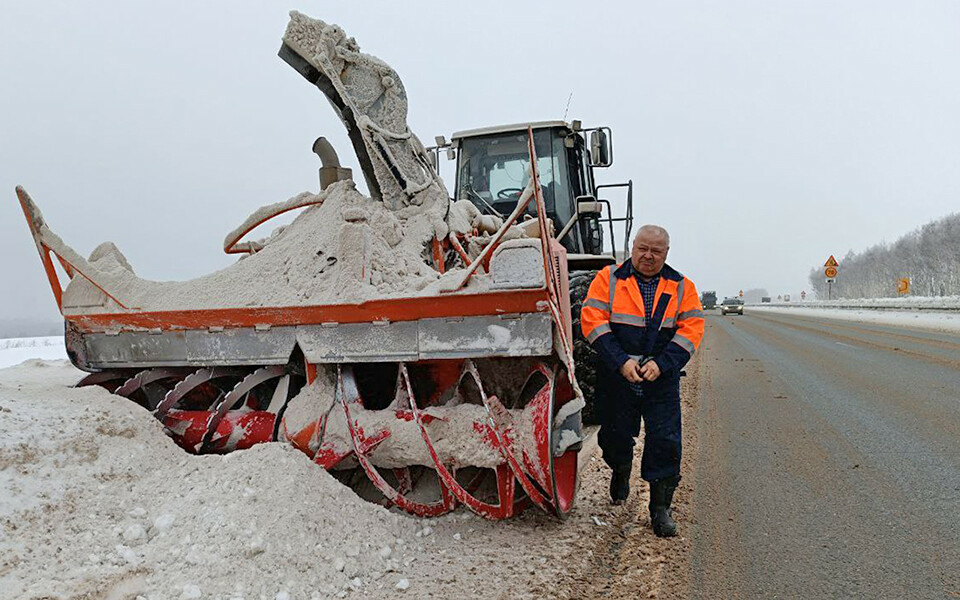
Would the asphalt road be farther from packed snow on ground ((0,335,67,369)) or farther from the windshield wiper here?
packed snow on ground ((0,335,67,369))

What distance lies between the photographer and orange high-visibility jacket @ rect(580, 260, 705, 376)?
3.29 m

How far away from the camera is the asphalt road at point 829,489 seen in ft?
9.06

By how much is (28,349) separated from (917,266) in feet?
250

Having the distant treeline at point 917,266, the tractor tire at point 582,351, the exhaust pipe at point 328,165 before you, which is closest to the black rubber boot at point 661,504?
the tractor tire at point 582,351

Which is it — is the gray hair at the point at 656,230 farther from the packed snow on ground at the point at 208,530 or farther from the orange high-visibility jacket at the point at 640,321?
the packed snow on ground at the point at 208,530

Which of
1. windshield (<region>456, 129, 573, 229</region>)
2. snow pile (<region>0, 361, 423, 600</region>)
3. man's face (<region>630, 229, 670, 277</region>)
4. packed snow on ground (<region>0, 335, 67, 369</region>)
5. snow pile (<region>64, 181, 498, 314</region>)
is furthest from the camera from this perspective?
packed snow on ground (<region>0, 335, 67, 369</region>)

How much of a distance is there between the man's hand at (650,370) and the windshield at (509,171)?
2.98 metres

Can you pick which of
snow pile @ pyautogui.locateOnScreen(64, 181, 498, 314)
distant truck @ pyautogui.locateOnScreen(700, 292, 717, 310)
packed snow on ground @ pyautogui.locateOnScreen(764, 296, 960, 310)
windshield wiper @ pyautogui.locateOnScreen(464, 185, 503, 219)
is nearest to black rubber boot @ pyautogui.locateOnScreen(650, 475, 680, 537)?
snow pile @ pyautogui.locateOnScreen(64, 181, 498, 314)

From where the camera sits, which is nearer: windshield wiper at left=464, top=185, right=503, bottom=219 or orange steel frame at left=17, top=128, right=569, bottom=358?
orange steel frame at left=17, top=128, right=569, bottom=358

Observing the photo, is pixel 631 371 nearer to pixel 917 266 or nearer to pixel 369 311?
pixel 369 311

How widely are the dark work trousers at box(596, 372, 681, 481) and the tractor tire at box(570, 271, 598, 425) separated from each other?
3.78 ft

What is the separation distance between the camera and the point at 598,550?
298cm

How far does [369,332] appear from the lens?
3.18 meters

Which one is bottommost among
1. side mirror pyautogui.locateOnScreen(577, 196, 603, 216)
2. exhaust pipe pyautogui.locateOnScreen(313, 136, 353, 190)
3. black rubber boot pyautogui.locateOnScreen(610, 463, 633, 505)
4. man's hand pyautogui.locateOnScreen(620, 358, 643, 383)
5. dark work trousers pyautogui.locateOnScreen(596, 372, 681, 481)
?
black rubber boot pyautogui.locateOnScreen(610, 463, 633, 505)
